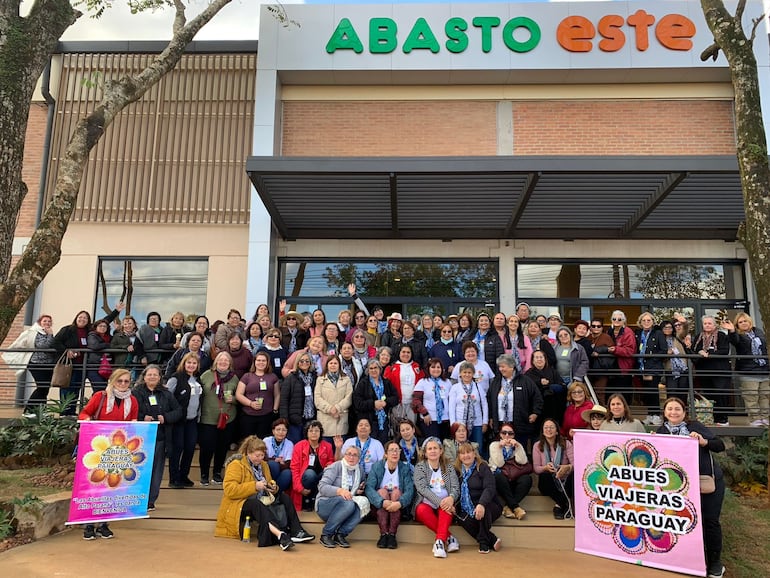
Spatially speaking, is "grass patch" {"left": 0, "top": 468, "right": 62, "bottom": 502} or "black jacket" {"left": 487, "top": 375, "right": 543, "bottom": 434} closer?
"grass patch" {"left": 0, "top": 468, "right": 62, "bottom": 502}

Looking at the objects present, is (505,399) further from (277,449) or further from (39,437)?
(39,437)

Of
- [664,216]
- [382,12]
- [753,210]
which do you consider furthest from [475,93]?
[753,210]

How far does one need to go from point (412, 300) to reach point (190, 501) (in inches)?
258

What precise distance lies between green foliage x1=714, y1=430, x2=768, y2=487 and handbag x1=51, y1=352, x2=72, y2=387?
30.5ft

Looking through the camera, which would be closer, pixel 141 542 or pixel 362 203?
pixel 141 542

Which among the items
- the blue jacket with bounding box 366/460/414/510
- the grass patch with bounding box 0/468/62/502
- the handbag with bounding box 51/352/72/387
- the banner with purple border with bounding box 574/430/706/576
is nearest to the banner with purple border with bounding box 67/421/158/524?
the grass patch with bounding box 0/468/62/502

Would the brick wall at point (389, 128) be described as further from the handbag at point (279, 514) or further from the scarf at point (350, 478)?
the handbag at point (279, 514)

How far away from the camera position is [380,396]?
7543 millimetres

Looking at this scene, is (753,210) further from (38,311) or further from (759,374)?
(38,311)

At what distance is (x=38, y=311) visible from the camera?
12.7 meters

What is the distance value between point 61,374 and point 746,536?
361 inches

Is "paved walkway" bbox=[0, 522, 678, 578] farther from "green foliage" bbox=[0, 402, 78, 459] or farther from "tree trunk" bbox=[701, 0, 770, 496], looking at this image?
"tree trunk" bbox=[701, 0, 770, 496]

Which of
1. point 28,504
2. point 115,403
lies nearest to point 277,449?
point 115,403

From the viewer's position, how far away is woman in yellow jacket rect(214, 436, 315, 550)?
628 cm
